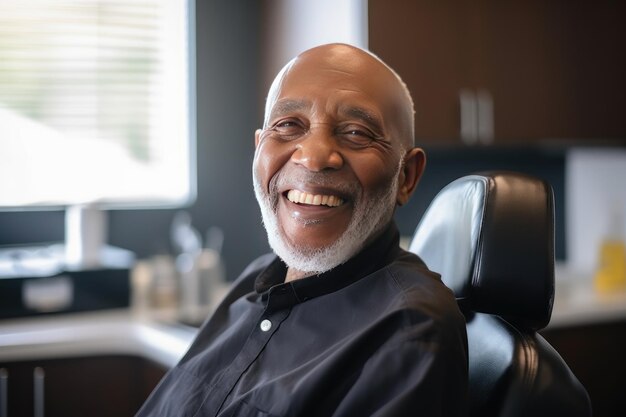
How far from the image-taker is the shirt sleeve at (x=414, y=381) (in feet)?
3.46

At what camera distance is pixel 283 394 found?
1.17m

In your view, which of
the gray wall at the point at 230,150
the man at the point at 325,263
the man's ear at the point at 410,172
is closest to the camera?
the man at the point at 325,263

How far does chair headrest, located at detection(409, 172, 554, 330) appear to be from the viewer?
1307 millimetres

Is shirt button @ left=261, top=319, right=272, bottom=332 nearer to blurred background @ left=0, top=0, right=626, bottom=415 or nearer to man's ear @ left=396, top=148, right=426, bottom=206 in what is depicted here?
man's ear @ left=396, top=148, right=426, bottom=206

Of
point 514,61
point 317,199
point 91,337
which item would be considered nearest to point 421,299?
point 317,199

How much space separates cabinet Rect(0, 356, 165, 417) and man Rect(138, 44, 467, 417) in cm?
99

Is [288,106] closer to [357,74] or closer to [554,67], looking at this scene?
[357,74]

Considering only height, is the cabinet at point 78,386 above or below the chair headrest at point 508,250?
below

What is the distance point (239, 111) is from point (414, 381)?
8.13ft

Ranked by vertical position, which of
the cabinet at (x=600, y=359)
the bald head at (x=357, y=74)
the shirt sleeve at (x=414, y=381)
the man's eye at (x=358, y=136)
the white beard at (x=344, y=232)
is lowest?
the cabinet at (x=600, y=359)

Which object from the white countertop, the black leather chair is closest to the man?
the black leather chair

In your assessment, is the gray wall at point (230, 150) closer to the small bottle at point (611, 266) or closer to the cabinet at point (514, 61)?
the cabinet at point (514, 61)

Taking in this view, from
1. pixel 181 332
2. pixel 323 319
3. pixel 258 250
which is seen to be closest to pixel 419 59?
pixel 258 250

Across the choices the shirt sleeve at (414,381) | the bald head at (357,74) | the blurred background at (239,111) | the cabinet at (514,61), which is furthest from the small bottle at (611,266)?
the shirt sleeve at (414,381)
